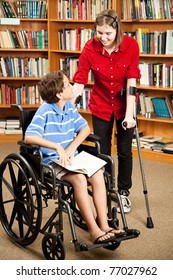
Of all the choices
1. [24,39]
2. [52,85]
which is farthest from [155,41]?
[52,85]

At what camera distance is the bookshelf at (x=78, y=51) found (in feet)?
17.0

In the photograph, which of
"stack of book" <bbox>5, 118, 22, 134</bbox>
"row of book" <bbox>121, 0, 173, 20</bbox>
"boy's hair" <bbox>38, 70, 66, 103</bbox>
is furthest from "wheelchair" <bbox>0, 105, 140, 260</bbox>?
"stack of book" <bbox>5, 118, 22, 134</bbox>

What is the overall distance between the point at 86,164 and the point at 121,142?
0.76m

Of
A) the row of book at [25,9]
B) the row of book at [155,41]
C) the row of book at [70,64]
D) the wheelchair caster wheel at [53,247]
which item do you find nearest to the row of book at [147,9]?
the row of book at [155,41]

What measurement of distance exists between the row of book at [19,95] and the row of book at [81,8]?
858 millimetres

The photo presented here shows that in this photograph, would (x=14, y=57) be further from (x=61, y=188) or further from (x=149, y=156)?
(x=61, y=188)

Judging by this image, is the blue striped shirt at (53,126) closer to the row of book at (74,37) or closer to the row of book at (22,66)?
the row of book at (74,37)

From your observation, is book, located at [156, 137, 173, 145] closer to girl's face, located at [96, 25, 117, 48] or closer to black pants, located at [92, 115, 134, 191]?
black pants, located at [92, 115, 134, 191]

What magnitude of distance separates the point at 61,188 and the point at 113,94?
3.02 feet

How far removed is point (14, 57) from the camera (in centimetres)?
590

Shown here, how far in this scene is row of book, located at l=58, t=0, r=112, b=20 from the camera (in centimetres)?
541

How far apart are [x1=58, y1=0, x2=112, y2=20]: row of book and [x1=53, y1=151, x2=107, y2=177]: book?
266cm
